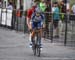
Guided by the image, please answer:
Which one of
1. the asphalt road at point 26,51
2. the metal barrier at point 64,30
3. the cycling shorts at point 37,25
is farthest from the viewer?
the metal barrier at point 64,30

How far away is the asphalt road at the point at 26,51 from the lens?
15377mm

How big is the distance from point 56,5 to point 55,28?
140 inches

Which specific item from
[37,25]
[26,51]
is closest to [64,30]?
[26,51]

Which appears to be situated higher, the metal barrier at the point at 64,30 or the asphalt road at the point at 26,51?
the metal barrier at the point at 64,30

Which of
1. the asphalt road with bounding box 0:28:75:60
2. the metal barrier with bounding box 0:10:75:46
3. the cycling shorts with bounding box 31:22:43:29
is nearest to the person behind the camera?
the asphalt road with bounding box 0:28:75:60

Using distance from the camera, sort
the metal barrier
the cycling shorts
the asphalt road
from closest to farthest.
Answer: the asphalt road → the cycling shorts → the metal barrier

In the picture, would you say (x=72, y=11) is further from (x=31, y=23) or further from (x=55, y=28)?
(x=31, y=23)

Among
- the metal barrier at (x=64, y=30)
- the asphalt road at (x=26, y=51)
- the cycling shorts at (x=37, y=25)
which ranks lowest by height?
the asphalt road at (x=26, y=51)

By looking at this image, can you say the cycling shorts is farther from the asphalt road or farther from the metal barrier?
the metal barrier

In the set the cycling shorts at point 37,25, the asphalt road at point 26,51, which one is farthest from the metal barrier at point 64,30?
the cycling shorts at point 37,25

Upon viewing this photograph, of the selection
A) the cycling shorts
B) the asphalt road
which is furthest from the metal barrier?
the cycling shorts

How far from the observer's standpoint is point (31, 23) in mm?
15703

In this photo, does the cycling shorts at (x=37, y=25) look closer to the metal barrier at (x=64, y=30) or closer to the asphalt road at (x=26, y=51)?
the asphalt road at (x=26, y=51)

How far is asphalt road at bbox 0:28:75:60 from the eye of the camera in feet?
50.4
